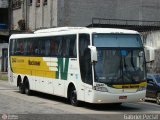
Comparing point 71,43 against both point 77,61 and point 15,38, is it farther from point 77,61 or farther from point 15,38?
point 15,38

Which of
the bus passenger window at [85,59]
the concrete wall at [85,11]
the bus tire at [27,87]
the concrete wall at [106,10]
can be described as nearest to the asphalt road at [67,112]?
the bus passenger window at [85,59]

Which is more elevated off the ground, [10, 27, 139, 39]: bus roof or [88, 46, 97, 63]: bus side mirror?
[10, 27, 139, 39]: bus roof

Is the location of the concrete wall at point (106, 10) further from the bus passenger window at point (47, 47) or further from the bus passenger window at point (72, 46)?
the bus passenger window at point (72, 46)

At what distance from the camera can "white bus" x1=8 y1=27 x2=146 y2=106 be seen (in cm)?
1812

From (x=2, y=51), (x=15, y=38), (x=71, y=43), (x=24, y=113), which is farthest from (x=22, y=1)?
(x=24, y=113)

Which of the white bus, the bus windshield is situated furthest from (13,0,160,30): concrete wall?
the bus windshield

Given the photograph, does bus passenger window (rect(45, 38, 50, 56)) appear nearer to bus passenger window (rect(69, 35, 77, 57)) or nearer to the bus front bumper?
bus passenger window (rect(69, 35, 77, 57))

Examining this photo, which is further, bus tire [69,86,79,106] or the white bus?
bus tire [69,86,79,106]

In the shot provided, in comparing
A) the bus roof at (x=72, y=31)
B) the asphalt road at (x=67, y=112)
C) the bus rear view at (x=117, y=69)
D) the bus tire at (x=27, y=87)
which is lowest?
the bus tire at (x=27, y=87)

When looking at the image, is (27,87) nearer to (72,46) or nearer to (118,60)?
(72,46)

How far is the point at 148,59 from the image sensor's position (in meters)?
19.8

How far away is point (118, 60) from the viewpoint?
18.5 meters

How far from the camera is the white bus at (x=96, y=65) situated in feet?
59.5

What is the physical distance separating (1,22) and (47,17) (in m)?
15.5
